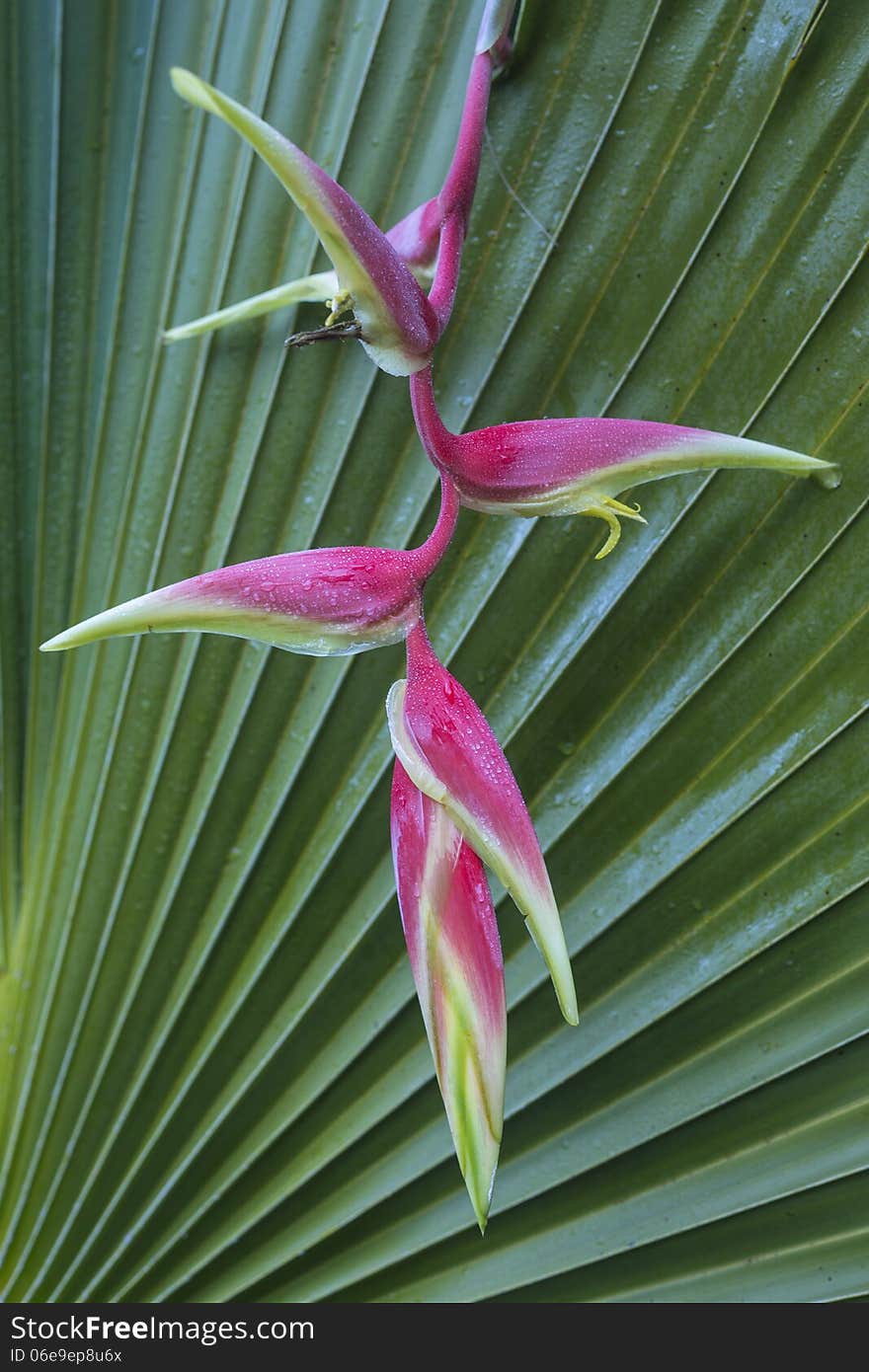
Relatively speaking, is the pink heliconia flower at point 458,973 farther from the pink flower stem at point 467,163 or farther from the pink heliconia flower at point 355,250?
the pink flower stem at point 467,163

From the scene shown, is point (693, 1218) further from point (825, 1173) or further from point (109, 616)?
point (109, 616)

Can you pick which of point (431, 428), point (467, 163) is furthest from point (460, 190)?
point (431, 428)

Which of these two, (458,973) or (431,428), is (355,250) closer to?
(431,428)

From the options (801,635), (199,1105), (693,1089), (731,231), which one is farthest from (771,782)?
(199,1105)

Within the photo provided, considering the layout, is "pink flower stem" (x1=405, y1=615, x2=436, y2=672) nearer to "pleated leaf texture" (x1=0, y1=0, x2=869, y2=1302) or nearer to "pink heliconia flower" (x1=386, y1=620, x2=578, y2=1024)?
"pink heliconia flower" (x1=386, y1=620, x2=578, y2=1024)

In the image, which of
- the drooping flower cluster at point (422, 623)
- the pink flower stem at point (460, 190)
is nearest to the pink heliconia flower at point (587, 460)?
the drooping flower cluster at point (422, 623)

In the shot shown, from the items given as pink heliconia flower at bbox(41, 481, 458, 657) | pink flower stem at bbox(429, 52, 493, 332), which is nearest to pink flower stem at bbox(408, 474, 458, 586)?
pink heliconia flower at bbox(41, 481, 458, 657)
